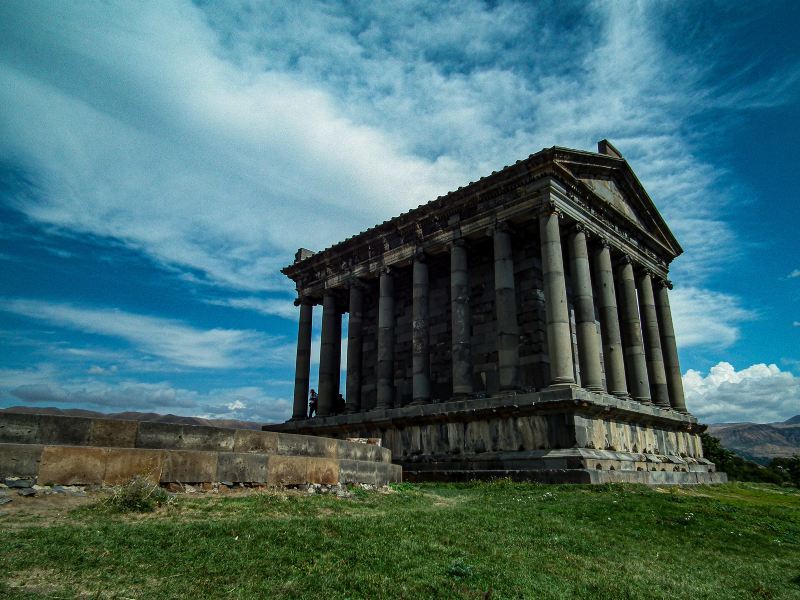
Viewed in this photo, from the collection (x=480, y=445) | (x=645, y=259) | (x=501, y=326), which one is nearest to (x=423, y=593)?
(x=480, y=445)

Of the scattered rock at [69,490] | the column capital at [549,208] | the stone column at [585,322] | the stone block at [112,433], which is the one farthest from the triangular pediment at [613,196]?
the scattered rock at [69,490]

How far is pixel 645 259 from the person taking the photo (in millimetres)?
27281

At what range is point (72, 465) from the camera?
28.8ft

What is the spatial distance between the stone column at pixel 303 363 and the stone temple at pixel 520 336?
0.08 meters

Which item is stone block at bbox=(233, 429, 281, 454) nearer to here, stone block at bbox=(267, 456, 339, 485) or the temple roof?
stone block at bbox=(267, 456, 339, 485)

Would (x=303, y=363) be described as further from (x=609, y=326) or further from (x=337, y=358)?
(x=609, y=326)

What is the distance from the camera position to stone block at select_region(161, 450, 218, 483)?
9.74m

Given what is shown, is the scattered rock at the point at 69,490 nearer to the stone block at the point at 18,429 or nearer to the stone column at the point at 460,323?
the stone block at the point at 18,429

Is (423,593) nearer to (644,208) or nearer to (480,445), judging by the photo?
(480,445)

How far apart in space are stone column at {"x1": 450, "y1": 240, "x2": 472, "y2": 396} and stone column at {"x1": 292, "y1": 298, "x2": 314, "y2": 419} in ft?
36.1

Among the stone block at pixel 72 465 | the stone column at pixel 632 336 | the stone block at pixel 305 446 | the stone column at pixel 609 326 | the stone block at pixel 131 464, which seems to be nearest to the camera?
the stone block at pixel 72 465

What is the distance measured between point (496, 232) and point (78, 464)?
57.5 ft

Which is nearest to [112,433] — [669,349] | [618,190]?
[618,190]

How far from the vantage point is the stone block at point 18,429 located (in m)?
8.84
